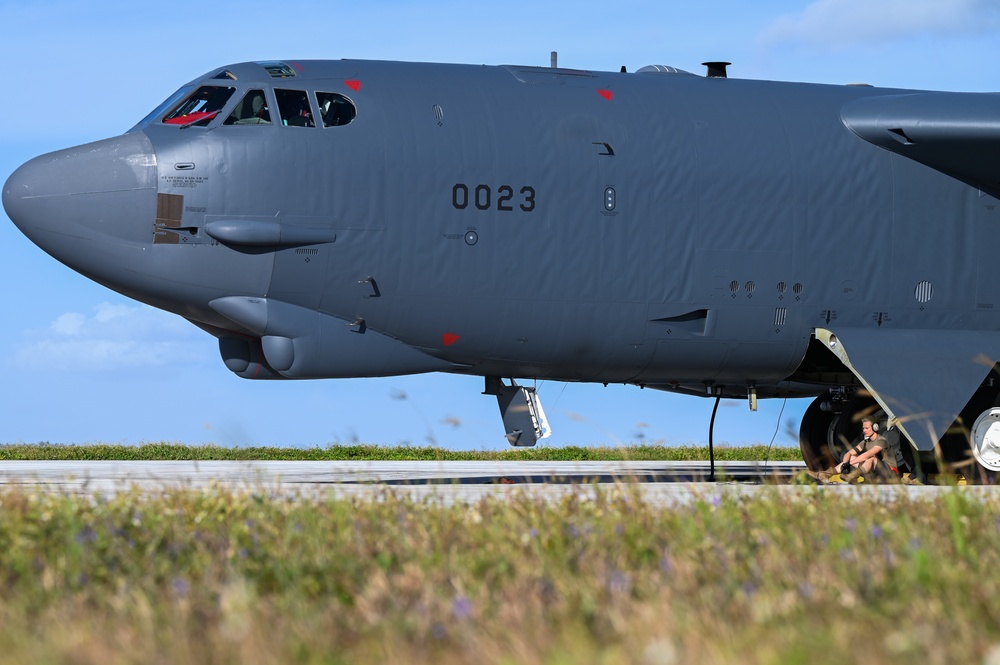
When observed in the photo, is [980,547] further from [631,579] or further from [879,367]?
[879,367]

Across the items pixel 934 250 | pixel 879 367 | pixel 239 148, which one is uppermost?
pixel 239 148

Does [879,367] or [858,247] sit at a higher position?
[858,247]

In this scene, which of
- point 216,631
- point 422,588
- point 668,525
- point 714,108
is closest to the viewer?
point 216,631

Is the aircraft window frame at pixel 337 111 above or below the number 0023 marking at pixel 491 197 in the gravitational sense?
above

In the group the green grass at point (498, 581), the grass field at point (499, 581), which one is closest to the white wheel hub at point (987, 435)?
the grass field at point (499, 581)

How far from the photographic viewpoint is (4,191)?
13523 mm

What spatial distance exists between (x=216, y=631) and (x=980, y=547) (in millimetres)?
4222

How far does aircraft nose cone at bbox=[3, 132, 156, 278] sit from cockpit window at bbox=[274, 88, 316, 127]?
144cm

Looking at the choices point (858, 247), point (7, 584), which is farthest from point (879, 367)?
point (7, 584)

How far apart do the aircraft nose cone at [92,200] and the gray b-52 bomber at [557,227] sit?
0.9 inches

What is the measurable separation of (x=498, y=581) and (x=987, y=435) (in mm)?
11361

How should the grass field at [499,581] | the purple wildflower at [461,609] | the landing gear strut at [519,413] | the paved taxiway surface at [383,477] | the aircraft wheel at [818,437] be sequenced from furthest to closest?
the aircraft wheel at [818,437], the landing gear strut at [519,413], the paved taxiway surface at [383,477], the purple wildflower at [461,609], the grass field at [499,581]

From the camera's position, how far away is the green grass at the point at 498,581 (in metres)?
4.14

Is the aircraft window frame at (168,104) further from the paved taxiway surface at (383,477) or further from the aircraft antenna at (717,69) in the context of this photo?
the aircraft antenna at (717,69)
